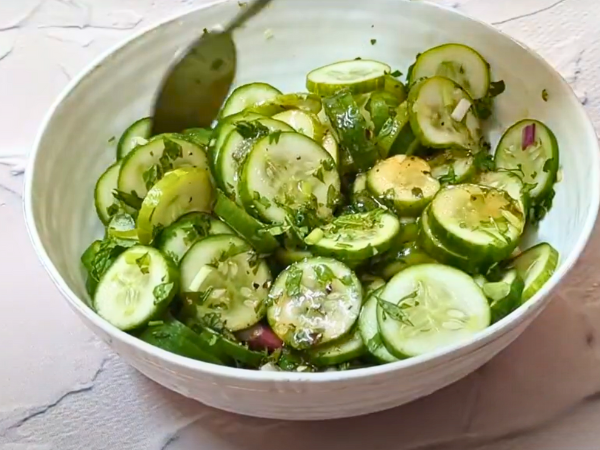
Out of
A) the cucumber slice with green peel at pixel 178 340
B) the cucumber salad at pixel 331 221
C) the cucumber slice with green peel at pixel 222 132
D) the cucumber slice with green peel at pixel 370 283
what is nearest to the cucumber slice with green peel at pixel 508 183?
the cucumber salad at pixel 331 221

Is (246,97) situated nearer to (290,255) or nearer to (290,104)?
(290,104)

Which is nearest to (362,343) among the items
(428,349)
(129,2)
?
(428,349)

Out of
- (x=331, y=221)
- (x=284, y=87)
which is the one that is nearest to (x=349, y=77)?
(x=284, y=87)

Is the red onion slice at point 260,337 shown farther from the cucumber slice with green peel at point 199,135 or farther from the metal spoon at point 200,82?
the metal spoon at point 200,82

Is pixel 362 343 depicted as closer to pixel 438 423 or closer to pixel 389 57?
pixel 438 423

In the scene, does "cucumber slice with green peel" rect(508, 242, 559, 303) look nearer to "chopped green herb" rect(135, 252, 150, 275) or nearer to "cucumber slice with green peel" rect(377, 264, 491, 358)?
"cucumber slice with green peel" rect(377, 264, 491, 358)

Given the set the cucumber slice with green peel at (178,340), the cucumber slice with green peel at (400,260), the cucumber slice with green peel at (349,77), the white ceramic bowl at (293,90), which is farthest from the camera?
the cucumber slice with green peel at (349,77)

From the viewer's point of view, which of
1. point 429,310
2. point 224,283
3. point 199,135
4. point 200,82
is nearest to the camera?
point 429,310
